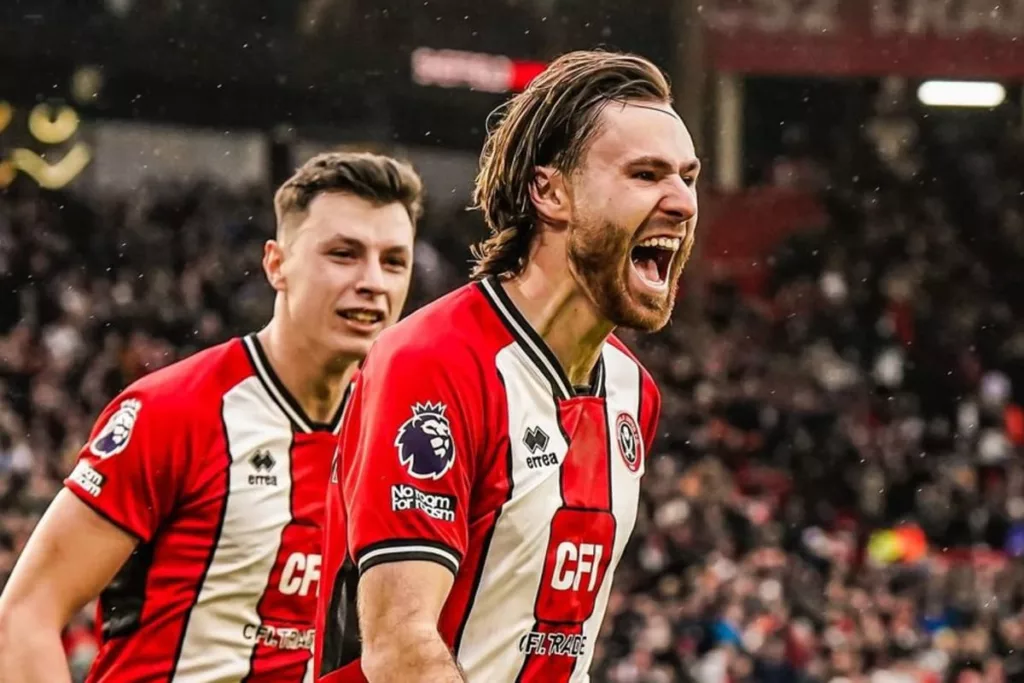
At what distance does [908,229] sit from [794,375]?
3.79 m

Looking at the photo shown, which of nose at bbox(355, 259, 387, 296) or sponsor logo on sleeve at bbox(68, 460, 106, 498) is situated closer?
sponsor logo on sleeve at bbox(68, 460, 106, 498)

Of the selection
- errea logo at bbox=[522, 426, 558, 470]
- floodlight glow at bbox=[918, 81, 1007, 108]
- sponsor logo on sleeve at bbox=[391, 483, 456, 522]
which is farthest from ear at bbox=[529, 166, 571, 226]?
floodlight glow at bbox=[918, 81, 1007, 108]

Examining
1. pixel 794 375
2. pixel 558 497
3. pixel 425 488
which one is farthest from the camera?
pixel 794 375

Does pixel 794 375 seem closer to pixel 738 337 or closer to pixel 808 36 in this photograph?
pixel 738 337

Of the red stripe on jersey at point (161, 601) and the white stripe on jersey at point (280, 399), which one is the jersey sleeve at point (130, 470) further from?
the white stripe on jersey at point (280, 399)

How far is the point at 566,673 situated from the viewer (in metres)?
3.34

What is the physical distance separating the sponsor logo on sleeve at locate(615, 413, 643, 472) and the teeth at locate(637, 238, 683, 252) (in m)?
0.38

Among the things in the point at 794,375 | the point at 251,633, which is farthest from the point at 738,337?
the point at 251,633

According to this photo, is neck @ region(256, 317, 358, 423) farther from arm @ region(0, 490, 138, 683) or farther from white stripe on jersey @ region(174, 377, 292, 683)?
arm @ region(0, 490, 138, 683)

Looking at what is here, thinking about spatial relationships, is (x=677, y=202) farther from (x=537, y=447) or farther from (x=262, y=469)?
(x=262, y=469)

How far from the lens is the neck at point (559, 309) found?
338 centimetres

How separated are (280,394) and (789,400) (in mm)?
16098

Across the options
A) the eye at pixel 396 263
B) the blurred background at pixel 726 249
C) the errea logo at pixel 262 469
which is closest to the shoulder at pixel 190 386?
the errea logo at pixel 262 469

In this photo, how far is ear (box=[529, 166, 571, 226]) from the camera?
3352 millimetres
